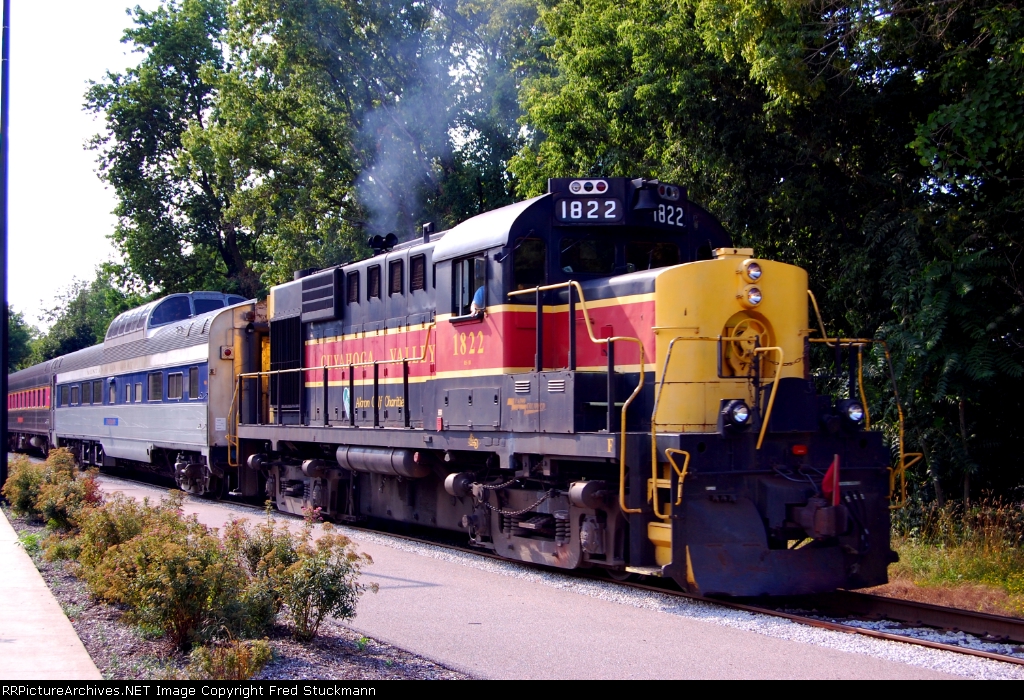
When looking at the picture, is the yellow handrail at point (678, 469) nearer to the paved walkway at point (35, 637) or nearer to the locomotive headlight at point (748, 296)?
the locomotive headlight at point (748, 296)

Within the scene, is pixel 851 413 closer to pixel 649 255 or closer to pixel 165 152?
Result: pixel 649 255

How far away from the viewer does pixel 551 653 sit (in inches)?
250

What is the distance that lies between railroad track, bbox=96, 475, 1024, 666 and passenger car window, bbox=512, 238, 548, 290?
307 cm

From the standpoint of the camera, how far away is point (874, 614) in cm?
815

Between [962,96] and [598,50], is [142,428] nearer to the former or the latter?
[598,50]

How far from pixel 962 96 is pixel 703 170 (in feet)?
13.9

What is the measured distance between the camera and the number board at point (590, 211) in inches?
369

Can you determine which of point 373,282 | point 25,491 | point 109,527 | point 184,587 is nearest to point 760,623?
point 184,587

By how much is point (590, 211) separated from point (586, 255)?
0.46m

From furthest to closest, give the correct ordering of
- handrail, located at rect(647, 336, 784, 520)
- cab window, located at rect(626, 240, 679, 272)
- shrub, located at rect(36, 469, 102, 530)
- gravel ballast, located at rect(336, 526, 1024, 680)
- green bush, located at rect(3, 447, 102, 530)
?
green bush, located at rect(3, 447, 102, 530), shrub, located at rect(36, 469, 102, 530), cab window, located at rect(626, 240, 679, 272), handrail, located at rect(647, 336, 784, 520), gravel ballast, located at rect(336, 526, 1024, 680)

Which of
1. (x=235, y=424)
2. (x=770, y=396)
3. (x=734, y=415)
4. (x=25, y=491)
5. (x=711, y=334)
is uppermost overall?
(x=711, y=334)

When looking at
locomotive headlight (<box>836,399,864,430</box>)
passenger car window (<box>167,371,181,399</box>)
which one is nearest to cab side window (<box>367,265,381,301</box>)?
locomotive headlight (<box>836,399,864,430</box>)

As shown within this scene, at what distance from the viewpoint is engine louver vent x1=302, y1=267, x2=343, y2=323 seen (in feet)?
45.4

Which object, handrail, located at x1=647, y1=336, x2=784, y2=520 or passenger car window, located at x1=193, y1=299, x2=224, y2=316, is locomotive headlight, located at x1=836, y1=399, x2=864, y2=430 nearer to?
handrail, located at x1=647, y1=336, x2=784, y2=520
